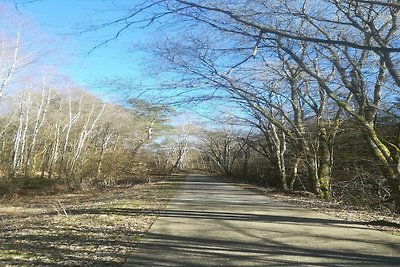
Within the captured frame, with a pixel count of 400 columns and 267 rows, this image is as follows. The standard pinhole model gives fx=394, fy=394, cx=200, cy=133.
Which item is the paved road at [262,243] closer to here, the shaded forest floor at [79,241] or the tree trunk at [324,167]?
the shaded forest floor at [79,241]

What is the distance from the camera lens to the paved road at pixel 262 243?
18.1ft

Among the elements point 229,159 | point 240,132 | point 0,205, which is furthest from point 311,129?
point 229,159

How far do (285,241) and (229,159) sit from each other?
161ft

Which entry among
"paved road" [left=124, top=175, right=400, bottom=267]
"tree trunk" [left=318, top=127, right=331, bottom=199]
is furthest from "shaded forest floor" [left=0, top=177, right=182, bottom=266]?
"tree trunk" [left=318, top=127, right=331, bottom=199]

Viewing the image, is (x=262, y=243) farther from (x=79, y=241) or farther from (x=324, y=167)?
(x=324, y=167)

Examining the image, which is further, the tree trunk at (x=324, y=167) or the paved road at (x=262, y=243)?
the tree trunk at (x=324, y=167)

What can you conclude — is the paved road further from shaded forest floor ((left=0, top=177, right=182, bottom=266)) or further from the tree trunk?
the tree trunk

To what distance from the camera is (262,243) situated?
22.0ft

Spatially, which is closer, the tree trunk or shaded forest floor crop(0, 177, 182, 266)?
shaded forest floor crop(0, 177, 182, 266)

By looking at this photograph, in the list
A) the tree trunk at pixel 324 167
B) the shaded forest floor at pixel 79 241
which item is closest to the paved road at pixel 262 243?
the shaded forest floor at pixel 79 241

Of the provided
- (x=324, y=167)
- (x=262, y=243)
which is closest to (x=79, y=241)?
(x=262, y=243)

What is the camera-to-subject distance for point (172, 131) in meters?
57.2

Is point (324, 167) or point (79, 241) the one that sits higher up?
point (324, 167)

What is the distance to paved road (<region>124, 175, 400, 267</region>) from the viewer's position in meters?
5.52
